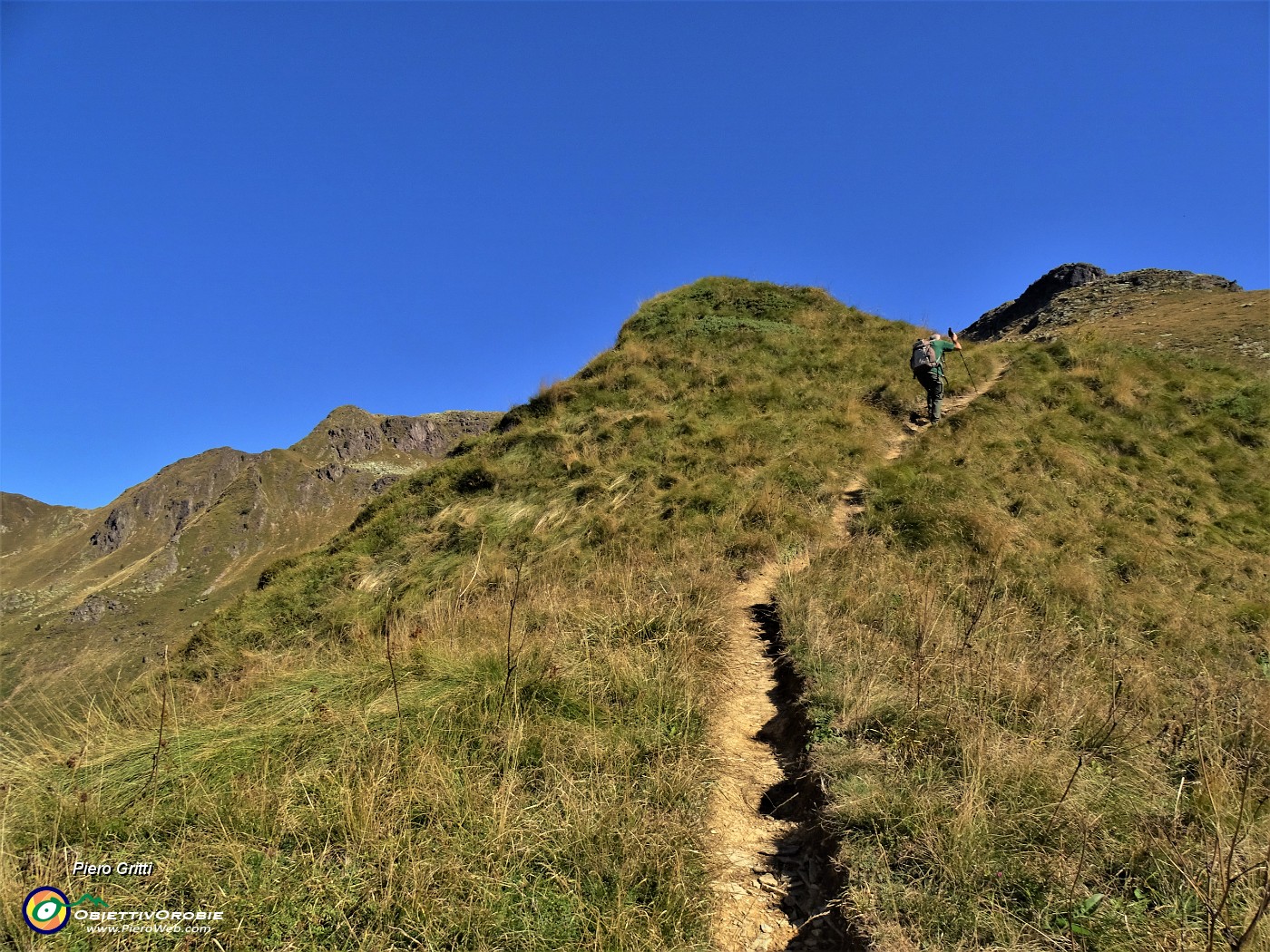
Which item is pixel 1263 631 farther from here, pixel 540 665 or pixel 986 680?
pixel 540 665

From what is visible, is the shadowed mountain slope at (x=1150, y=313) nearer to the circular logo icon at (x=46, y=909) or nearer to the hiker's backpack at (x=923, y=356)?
the hiker's backpack at (x=923, y=356)

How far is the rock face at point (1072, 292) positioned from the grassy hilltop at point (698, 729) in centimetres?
1680

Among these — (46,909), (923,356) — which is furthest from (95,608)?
(923,356)

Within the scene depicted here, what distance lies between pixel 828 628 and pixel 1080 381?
1441 cm

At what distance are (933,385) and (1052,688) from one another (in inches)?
454

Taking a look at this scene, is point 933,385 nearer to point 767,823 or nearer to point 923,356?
point 923,356

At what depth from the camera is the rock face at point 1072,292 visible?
2381 centimetres

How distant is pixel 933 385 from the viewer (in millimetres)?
14453

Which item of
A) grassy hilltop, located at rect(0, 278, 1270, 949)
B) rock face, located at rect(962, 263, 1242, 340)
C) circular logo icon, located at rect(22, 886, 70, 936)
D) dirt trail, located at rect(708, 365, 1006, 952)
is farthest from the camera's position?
rock face, located at rect(962, 263, 1242, 340)

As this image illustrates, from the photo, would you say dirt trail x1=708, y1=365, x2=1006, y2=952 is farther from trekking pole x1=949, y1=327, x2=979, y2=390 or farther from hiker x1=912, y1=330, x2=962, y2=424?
trekking pole x1=949, y1=327, x2=979, y2=390

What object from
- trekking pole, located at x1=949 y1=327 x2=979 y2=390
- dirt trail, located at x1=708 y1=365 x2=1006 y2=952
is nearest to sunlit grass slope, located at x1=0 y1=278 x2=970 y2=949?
dirt trail, located at x1=708 y1=365 x2=1006 y2=952

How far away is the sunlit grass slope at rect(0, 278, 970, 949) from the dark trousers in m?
5.52

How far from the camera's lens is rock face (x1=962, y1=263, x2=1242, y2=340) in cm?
2381

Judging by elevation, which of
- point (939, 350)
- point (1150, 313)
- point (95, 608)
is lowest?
point (95, 608)
